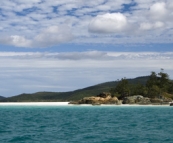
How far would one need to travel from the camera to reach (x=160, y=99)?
200 m

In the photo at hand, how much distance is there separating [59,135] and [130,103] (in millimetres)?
156807

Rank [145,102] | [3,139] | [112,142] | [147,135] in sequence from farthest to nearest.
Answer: [145,102], [147,135], [3,139], [112,142]

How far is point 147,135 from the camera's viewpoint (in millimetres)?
43438

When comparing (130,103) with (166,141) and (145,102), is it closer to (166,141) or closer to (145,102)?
(145,102)

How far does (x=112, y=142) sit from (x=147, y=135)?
780 centimetres

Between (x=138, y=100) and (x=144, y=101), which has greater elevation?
(x=138, y=100)

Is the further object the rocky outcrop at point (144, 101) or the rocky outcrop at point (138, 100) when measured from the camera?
the rocky outcrop at point (138, 100)

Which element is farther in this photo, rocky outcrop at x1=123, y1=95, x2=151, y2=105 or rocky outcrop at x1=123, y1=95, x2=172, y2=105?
rocky outcrop at x1=123, y1=95, x2=151, y2=105

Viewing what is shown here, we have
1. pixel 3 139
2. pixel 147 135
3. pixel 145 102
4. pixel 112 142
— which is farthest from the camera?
pixel 145 102

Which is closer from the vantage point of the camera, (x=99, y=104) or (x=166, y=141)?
(x=166, y=141)

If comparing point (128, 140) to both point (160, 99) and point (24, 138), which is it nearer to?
point (24, 138)

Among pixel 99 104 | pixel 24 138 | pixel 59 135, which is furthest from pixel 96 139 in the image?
pixel 99 104

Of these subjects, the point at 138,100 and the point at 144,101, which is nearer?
the point at 144,101

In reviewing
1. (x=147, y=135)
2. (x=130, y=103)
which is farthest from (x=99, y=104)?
(x=147, y=135)
